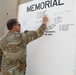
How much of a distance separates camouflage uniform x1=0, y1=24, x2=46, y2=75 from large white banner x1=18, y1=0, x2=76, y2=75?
0.15 m

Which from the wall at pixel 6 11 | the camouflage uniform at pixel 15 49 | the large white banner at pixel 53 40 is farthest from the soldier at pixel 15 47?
the wall at pixel 6 11

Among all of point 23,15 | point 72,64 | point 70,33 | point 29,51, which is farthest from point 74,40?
point 23,15

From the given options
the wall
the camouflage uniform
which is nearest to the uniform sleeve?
the camouflage uniform

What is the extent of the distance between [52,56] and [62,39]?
234mm

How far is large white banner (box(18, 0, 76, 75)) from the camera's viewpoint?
6.97ft

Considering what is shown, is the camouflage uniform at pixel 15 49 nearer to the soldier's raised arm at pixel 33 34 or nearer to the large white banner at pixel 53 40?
Result: the soldier's raised arm at pixel 33 34

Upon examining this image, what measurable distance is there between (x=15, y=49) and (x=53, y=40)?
0.43 metres

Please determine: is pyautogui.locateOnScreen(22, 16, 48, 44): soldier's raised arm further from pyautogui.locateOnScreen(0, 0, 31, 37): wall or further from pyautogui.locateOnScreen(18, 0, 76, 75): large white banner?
pyautogui.locateOnScreen(0, 0, 31, 37): wall

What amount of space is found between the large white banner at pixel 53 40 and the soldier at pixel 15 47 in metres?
0.12

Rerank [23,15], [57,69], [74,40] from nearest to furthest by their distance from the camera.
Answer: [74,40] → [57,69] → [23,15]

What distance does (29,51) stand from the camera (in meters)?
2.64

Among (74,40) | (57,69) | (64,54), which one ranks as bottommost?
(57,69)

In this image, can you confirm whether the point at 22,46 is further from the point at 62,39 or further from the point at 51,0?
the point at 51,0

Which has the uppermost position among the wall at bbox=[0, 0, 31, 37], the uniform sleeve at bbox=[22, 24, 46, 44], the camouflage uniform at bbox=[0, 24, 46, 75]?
the wall at bbox=[0, 0, 31, 37]
